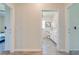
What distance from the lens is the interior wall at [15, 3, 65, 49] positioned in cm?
213

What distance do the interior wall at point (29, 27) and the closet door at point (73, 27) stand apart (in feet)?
0.32

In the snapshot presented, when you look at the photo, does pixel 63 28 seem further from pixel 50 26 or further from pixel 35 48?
pixel 35 48

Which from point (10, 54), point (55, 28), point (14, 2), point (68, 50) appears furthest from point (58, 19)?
point (10, 54)

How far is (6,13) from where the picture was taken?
211 centimetres

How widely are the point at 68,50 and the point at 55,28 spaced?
353mm

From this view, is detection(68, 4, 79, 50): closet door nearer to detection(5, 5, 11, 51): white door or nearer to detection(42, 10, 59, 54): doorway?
detection(42, 10, 59, 54): doorway

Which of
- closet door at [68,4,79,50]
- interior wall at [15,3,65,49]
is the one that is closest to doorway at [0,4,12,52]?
interior wall at [15,3,65,49]

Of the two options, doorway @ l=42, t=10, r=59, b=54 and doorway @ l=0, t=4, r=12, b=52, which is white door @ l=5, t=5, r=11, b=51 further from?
doorway @ l=42, t=10, r=59, b=54

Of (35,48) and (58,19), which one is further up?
(58,19)

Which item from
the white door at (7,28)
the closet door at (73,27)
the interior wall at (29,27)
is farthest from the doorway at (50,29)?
the white door at (7,28)

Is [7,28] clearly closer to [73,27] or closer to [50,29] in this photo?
[50,29]

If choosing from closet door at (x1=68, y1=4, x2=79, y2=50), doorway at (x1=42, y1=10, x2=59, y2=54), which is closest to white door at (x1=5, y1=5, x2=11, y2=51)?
doorway at (x1=42, y1=10, x2=59, y2=54)

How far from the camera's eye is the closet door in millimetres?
2104

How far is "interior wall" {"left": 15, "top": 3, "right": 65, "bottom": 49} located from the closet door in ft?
0.32
